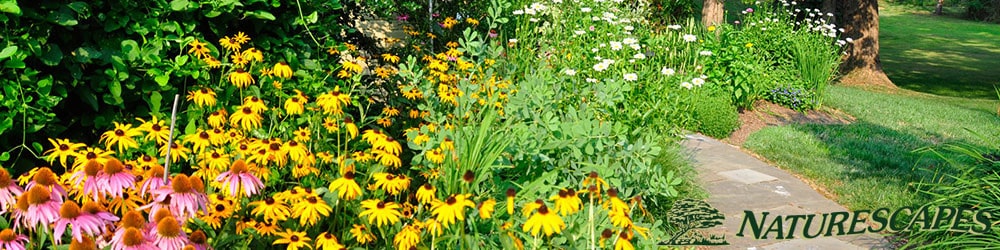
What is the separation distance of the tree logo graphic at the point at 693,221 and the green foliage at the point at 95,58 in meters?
2.02

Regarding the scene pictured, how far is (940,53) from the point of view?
74.9 ft

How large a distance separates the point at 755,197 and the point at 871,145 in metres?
2.55

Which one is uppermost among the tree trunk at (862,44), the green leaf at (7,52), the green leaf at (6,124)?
the green leaf at (7,52)

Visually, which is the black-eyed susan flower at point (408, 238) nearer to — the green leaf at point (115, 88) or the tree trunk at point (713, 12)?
the green leaf at point (115, 88)

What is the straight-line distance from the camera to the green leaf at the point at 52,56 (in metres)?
2.72

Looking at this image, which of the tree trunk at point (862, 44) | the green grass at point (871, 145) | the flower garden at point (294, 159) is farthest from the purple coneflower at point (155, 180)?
the tree trunk at point (862, 44)

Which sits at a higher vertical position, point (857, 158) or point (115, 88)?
point (115, 88)

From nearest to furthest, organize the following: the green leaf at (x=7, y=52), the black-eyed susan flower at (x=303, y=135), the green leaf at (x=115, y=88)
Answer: the green leaf at (x=7, y=52) < the black-eyed susan flower at (x=303, y=135) < the green leaf at (x=115, y=88)

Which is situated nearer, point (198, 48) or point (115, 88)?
point (115, 88)

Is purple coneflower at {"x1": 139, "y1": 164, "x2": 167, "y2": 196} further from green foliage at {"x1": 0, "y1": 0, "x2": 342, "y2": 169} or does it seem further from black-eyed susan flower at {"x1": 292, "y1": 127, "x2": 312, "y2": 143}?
green foliage at {"x1": 0, "y1": 0, "x2": 342, "y2": 169}

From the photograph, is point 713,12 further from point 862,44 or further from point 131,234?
point 131,234

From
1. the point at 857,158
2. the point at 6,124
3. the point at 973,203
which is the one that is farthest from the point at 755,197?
the point at 6,124

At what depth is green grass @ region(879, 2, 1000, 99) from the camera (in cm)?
1617

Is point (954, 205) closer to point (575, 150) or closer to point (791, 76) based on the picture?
point (575, 150)
